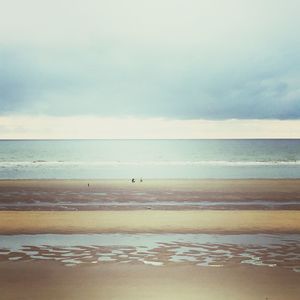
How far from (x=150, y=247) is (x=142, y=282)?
427 centimetres

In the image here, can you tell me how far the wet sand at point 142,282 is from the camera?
11.8 m

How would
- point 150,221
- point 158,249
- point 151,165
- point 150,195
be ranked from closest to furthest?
point 158,249 → point 150,221 → point 150,195 → point 151,165

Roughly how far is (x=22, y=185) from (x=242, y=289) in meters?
31.0

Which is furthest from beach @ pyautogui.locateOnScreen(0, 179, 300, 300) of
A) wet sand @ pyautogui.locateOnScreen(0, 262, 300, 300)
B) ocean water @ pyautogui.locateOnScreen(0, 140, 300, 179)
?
ocean water @ pyautogui.locateOnScreen(0, 140, 300, 179)

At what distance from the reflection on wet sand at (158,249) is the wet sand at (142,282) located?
704 mm

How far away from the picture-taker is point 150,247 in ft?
55.7

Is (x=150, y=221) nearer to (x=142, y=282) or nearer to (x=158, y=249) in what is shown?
(x=158, y=249)

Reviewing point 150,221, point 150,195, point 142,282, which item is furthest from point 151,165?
point 142,282

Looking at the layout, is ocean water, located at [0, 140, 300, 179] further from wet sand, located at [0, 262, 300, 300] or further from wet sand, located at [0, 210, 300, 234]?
wet sand, located at [0, 262, 300, 300]

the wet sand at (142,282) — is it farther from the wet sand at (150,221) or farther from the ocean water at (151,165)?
the ocean water at (151,165)

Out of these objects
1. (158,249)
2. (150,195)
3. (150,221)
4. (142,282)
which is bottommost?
(142,282)

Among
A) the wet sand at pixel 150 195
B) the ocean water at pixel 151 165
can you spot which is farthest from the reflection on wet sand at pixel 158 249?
the ocean water at pixel 151 165

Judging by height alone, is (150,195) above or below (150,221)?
above

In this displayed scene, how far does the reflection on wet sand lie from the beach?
0.08 ft
